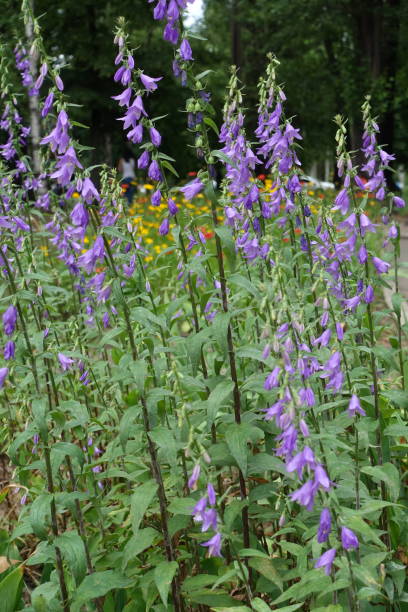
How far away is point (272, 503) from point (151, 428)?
28.2 inches

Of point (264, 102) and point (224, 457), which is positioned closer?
point (224, 457)

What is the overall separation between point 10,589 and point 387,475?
1.52 meters

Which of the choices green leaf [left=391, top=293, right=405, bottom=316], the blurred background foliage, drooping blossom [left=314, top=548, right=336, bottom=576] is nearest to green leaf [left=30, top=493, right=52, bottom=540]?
drooping blossom [left=314, top=548, right=336, bottom=576]

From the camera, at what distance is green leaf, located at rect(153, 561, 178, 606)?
2.13m

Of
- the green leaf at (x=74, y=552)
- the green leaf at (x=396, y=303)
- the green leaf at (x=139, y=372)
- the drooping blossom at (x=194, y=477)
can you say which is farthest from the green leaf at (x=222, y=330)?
the green leaf at (x=396, y=303)

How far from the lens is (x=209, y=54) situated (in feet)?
86.3

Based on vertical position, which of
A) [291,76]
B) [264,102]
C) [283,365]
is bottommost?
[291,76]

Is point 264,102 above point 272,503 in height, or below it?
above

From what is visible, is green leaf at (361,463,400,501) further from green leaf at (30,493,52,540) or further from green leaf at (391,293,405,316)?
green leaf at (30,493,52,540)

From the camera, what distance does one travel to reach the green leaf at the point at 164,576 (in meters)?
2.13

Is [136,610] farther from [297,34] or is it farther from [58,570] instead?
[297,34]

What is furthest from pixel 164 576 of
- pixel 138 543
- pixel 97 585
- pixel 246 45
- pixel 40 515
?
pixel 246 45

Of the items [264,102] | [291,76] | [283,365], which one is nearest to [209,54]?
[291,76]

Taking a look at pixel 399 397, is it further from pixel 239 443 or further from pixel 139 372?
pixel 139 372
